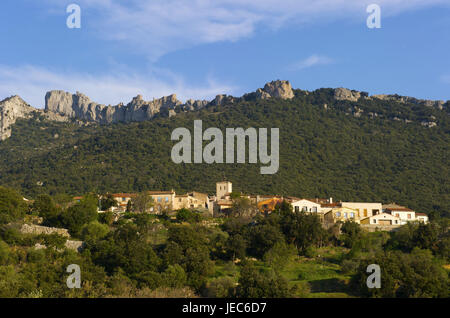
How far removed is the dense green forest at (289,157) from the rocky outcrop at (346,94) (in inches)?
142

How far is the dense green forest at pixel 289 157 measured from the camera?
277ft

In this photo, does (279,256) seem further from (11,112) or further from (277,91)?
(11,112)

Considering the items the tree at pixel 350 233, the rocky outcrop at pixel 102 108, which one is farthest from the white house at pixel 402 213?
the rocky outcrop at pixel 102 108

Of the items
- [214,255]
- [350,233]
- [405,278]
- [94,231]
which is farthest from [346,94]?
[405,278]

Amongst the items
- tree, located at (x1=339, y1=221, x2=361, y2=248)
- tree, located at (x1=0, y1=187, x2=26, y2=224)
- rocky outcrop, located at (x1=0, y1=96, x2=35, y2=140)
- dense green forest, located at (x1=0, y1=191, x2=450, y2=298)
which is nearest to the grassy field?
dense green forest, located at (x1=0, y1=191, x2=450, y2=298)

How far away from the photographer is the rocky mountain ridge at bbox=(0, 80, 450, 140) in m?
133

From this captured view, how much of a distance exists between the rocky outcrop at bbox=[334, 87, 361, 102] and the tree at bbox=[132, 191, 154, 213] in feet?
273

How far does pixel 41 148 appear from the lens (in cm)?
11969

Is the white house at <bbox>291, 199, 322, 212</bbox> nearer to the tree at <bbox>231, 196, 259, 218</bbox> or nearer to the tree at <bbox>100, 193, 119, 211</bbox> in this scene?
the tree at <bbox>231, 196, 259, 218</bbox>

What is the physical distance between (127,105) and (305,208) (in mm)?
110513

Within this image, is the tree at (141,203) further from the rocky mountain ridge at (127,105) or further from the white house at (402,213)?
the rocky mountain ridge at (127,105)
